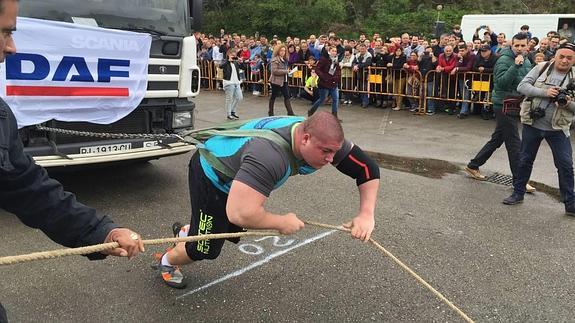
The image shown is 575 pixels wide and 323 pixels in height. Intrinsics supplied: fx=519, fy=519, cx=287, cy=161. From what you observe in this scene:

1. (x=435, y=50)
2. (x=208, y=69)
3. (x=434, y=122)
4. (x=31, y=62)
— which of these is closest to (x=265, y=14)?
(x=208, y=69)

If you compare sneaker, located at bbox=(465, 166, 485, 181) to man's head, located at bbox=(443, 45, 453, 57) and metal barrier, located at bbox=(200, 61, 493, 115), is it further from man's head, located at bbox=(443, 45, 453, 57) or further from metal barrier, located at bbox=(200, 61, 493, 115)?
man's head, located at bbox=(443, 45, 453, 57)

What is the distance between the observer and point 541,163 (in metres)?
7.57

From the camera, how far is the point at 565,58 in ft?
17.0

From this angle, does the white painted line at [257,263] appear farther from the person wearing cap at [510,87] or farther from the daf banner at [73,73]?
the person wearing cap at [510,87]

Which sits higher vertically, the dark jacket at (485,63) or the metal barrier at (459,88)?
the dark jacket at (485,63)

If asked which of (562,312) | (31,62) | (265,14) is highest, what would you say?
(265,14)

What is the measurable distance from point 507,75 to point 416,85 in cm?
654

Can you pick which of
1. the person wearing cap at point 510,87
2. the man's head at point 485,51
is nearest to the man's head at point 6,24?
the person wearing cap at point 510,87

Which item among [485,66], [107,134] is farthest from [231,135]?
[485,66]

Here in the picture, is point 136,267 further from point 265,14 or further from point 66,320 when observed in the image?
point 265,14

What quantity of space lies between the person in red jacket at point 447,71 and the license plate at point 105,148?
8549 millimetres

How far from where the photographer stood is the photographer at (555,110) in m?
5.22

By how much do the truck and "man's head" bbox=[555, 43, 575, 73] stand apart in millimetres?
3787

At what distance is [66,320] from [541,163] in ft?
22.2
